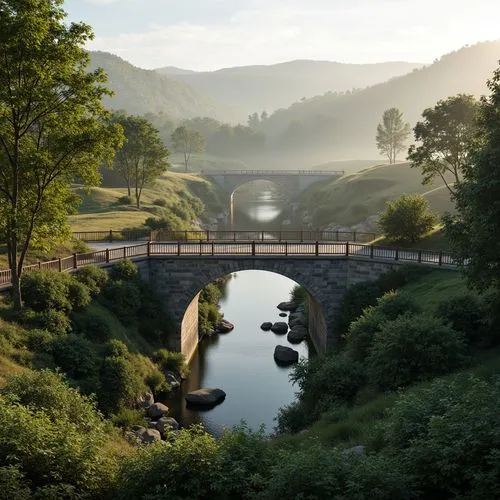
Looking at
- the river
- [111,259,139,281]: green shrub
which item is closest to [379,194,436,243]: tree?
the river

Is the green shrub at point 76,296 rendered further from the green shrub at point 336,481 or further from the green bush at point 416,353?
the green shrub at point 336,481

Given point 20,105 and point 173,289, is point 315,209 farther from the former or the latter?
point 20,105

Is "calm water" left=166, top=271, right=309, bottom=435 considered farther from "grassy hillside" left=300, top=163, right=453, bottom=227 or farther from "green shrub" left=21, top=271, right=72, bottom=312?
"grassy hillside" left=300, top=163, right=453, bottom=227

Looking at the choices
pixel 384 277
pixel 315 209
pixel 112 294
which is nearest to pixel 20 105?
pixel 112 294

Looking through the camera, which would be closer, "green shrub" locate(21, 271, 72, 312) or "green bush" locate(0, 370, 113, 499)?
"green bush" locate(0, 370, 113, 499)

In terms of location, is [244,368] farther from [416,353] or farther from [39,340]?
[416,353]

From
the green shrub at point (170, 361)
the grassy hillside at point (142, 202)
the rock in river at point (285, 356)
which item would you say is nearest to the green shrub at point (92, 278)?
the grassy hillside at point (142, 202)
